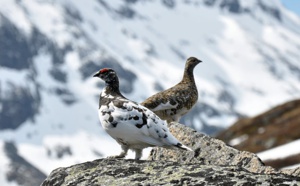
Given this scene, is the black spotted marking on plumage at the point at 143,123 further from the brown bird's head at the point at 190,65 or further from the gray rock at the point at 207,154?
the brown bird's head at the point at 190,65

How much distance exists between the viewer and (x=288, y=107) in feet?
336

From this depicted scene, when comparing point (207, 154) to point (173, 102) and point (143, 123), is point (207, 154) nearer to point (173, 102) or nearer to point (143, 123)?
point (173, 102)

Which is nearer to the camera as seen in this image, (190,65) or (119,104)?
(119,104)

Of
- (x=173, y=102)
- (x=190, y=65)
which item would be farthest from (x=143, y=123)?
(x=190, y=65)

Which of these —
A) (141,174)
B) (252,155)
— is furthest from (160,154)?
(141,174)

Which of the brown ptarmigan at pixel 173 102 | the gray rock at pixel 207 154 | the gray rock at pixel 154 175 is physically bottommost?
the gray rock at pixel 154 175

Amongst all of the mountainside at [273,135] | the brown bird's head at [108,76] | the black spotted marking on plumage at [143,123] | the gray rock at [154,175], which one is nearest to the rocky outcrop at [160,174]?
the gray rock at [154,175]

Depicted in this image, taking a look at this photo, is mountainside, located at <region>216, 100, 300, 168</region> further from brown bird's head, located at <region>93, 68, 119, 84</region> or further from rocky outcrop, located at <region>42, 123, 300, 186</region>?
rocky outcrop, located at <region>42, 123, 300, 186</region>

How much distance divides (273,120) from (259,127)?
2.57 metres

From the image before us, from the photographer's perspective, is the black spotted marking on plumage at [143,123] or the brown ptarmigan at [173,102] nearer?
the black spotted marking on plumage at [143,123]

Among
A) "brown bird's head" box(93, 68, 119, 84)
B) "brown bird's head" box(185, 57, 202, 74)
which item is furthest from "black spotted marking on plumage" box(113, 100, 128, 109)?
"brown bird's head" box(185, 57, 202, 74)

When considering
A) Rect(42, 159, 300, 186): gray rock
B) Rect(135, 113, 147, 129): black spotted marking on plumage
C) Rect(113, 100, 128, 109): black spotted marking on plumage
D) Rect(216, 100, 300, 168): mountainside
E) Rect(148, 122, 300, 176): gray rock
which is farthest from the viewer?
Rect(216, 100, 300, 168): mountainside

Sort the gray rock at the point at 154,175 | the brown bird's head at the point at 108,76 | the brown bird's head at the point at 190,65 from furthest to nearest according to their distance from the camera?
the brown bird's head at the point at 190,65
the brown bird's head at the point at 108,76
the gray rock at the point at 154,175

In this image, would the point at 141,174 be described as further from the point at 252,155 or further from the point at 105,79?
the point at 252,155
